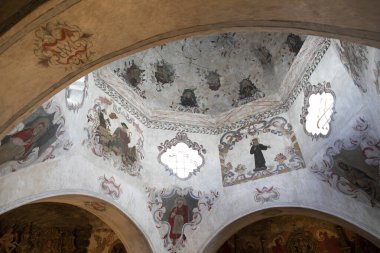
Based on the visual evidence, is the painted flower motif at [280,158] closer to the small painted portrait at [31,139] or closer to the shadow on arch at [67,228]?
the shadow on arch at [67,228]

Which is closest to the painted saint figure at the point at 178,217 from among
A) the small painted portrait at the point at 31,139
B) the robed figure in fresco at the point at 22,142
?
the small painted portrait at the point at 31,139

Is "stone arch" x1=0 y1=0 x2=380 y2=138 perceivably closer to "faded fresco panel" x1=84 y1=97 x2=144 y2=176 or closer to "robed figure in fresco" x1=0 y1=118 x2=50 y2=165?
"robed figure in fresco" x1=0 y1=118 x2=50 y2=165

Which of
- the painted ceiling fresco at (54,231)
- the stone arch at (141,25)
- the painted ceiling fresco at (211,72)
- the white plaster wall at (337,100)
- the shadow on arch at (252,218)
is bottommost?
the stone arch at (141,25)

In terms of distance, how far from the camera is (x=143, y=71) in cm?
1175

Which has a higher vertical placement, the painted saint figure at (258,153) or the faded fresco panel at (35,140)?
the painted saint figure at (258,153)

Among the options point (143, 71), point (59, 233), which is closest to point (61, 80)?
point (143, 71)

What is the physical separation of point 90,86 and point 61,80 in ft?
16.0

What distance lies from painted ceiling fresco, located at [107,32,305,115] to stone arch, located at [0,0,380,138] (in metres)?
6.61

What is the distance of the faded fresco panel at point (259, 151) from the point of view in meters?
10.8

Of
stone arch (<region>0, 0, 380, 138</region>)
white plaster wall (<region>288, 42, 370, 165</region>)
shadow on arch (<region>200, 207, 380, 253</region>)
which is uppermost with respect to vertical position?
white plaster wall (<region>288, 42, 370, 165</region>)

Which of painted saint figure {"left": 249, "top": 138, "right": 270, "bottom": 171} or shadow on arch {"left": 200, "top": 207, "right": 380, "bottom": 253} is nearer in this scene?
shadow on arch {"left": 200, "top": 207, "right": 380, "bottom": 253}

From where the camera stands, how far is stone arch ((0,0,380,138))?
13.7ft

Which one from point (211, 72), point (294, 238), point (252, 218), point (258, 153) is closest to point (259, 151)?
point (258, 153)

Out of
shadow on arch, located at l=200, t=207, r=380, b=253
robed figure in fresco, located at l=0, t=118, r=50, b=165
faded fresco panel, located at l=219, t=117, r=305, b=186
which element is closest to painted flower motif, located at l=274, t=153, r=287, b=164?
faded fresco panel, located at l=219, t=117, r=305, b=186
